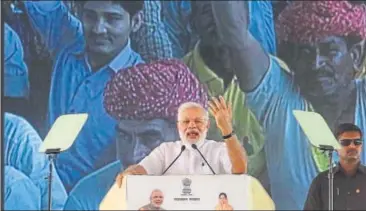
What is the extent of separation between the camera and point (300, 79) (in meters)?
4.19

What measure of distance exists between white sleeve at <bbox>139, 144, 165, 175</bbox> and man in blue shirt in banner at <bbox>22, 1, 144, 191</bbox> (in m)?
0.25

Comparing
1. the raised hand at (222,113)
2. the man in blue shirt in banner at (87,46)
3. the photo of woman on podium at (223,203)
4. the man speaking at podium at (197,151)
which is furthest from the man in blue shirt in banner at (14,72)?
the photo of woman on podium at (223,203)

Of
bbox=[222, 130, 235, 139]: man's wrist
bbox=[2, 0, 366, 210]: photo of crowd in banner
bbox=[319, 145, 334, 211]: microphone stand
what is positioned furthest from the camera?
bbox=[2, 0, 366, 210]: photo of crowd in banner

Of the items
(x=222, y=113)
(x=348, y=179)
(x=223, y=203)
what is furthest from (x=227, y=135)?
(x=348, y=179)

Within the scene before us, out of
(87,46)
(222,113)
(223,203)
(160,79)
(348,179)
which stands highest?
(87,46)

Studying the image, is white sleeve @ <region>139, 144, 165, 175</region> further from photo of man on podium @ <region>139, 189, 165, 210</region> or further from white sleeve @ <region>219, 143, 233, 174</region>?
white sleeve @ <region>219, 143, 233, 174</region>

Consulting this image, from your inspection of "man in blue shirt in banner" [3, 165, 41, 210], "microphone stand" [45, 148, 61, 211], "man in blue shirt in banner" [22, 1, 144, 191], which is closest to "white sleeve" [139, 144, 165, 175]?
"man in blue shirt in banner" [22, 1, 144, 191]

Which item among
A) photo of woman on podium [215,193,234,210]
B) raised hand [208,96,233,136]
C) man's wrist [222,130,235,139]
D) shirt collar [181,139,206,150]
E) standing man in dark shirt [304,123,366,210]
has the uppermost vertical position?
raised hand [208,96,233,136]

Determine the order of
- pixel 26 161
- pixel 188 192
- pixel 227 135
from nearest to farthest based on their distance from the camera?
1. pixel 188 192
2. pixel 227 135
3. pixel 26 161

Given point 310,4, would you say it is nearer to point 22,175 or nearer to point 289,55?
point 289,55

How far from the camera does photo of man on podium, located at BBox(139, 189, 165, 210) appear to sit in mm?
3959

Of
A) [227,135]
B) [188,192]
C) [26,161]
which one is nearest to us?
[188,192]

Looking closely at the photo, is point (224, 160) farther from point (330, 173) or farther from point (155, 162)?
point (330, 173)

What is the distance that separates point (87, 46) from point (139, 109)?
39 centimetres
